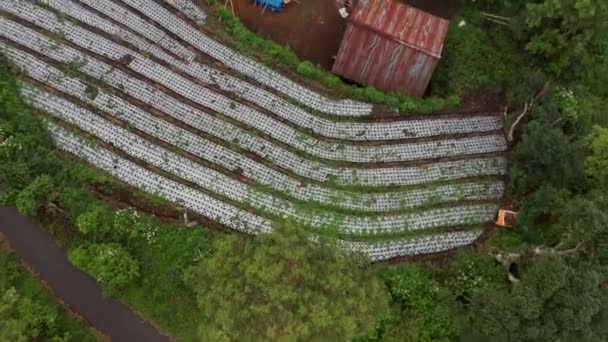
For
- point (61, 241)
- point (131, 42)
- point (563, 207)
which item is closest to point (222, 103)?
point (131, 42)

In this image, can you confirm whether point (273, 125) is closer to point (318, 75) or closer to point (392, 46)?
point (318, 75)

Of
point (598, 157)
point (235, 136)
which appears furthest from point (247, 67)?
point (598, 157)

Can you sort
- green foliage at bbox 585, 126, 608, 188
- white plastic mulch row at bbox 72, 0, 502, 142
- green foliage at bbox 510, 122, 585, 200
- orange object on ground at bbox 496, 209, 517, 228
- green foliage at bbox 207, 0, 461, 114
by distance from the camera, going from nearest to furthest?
green foliage at bbox 585, 126, 608, 188 → green foliage at bbox 510, 122, 585, 200 → orange object on ground at bbox 496, 209, 517, 228 → white plastic mulch row at bbox 72, 0, 502, 142 → green foliage at bbox 207, 0, 461, 114

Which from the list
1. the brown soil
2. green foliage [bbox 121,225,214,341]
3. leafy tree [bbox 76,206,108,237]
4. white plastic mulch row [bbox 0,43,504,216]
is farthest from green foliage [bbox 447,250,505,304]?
leafy tree [bbox 76,206,108,237]

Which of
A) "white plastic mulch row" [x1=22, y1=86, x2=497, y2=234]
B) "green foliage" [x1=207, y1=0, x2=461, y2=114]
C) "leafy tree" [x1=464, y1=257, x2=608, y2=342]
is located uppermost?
"green foliage" [x1=207, y1=0, x2=461, y2=114]

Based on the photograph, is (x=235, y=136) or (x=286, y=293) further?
(x=235, y=136)

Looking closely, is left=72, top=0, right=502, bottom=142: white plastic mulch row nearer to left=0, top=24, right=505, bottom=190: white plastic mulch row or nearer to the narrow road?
left=0, top=24, right=505, bottom=190: white plastic mulch row
